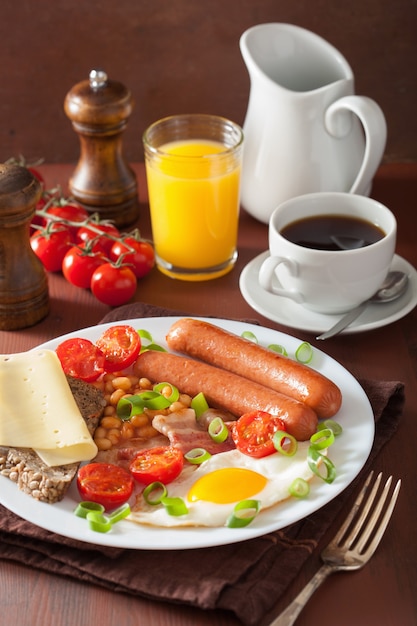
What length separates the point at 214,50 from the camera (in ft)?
10.3

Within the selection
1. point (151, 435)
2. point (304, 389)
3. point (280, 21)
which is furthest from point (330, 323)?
point (280, 21)

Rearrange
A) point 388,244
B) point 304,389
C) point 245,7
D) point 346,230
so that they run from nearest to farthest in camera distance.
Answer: point 304,389
point 388,244
point 346,230
point 245,7

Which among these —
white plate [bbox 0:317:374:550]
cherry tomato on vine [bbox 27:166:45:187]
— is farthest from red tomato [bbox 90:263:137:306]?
white plate [bbox 0:317:374:550]

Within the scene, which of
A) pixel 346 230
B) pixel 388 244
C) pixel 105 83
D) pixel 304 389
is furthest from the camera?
pixel 105 83

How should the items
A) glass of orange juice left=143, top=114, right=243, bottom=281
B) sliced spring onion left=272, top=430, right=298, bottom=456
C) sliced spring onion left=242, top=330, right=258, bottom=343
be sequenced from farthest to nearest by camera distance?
glass of orange juice left=143, top=114, right=243, bottom=281 < sliced spring onion left=242, top=330, right=258, bottom=343 < sliced spring onion left=272, top=430, right=298, bottom=456

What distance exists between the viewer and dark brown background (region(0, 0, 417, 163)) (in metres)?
3.04

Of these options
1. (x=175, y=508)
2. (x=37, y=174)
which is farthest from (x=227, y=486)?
(x=37, y=174)

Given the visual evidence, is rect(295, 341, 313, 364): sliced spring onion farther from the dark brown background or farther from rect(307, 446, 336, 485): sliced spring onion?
the dark brown background

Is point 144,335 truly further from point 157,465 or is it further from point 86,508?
point 86,508

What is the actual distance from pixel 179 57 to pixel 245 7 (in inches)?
→ 11.9

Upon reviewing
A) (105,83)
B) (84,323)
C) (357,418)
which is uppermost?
(105,83)

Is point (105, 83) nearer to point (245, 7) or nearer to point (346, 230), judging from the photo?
point (245, 7)

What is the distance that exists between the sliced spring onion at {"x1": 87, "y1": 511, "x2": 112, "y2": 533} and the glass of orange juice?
45.1 inches

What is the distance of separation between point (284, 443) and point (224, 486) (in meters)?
0.18
